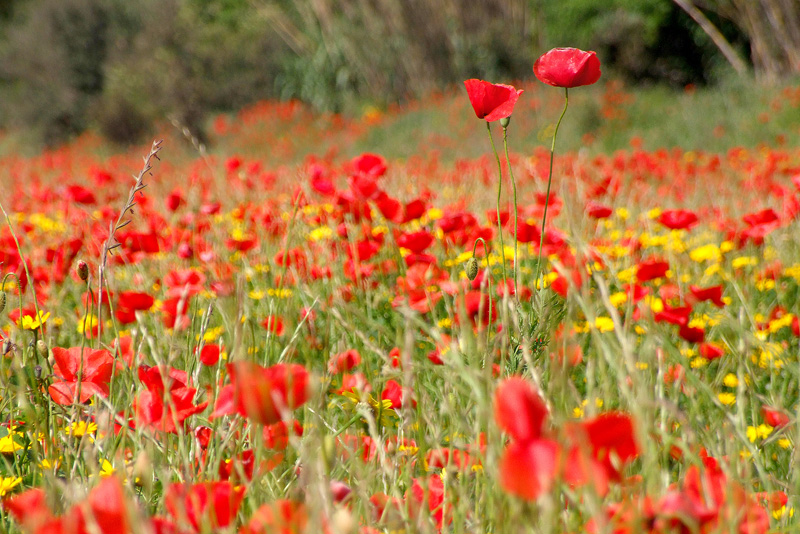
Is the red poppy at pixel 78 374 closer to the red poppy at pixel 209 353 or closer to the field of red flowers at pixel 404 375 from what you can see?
the field of red flowers at pixel 404 375

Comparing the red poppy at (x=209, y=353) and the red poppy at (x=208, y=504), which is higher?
the red poppy at (x=208, y=504)

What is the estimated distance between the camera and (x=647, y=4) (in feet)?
46.5

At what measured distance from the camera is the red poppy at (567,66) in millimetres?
1073

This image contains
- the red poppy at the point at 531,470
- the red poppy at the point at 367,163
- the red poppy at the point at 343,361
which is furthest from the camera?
the red poppy at the point at 367,163

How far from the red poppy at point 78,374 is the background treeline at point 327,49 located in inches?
442

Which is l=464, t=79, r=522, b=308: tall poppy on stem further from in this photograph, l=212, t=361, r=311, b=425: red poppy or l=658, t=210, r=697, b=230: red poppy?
l=658, t=210, r=697, b=230: red poppy

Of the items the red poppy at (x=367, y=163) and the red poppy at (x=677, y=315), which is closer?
the red poppy at (x=677, y=315)

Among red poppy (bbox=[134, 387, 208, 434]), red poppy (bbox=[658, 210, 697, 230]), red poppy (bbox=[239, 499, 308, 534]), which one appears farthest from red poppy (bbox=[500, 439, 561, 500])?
red poppy (bbox=[658, 210, 697, 230])

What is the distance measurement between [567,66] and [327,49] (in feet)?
42.3

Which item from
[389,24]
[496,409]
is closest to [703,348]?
[496,409]

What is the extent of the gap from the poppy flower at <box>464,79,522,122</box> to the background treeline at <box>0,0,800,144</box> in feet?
35.3

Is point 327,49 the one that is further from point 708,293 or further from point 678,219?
point 708,293

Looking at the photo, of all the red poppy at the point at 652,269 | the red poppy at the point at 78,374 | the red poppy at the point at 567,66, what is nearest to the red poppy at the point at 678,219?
the red poppy at the point at 652,269

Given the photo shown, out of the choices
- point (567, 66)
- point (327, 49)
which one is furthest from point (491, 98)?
point (327, 49)
